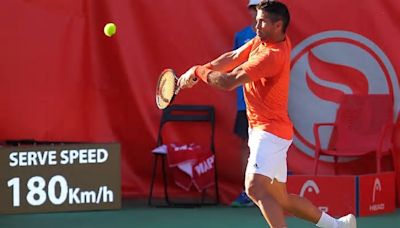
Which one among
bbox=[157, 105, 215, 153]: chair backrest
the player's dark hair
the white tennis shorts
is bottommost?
the white tennis shorts

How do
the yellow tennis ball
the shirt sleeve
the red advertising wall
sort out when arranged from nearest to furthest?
the shirt sleeve, the yellow tennis ball, the red advertising wall

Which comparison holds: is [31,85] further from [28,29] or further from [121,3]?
[121,3]

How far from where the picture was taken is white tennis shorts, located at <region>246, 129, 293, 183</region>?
5.18 meters

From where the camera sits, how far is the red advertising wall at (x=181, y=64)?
7879 mm

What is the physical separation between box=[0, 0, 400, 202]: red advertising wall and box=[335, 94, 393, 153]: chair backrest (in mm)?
142

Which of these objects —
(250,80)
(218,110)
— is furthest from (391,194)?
(250,80)

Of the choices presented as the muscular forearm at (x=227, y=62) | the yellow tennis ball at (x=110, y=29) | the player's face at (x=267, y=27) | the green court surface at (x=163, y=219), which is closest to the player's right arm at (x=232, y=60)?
the muscular forearm at (x=227, y=62)

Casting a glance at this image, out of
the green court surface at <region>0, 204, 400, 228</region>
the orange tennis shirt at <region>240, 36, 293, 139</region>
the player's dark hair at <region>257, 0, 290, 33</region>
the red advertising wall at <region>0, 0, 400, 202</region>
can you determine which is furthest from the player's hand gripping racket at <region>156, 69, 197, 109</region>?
the red advertising wall at <region>0, 0, 400, 202</region>

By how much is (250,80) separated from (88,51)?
312 cm

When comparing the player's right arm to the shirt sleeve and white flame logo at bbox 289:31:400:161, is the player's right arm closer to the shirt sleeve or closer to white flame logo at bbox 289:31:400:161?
the shirt sleeve

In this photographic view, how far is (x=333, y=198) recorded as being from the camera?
7.19 metres

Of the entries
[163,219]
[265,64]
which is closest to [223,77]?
[265,64]

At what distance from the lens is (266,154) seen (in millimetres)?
5188

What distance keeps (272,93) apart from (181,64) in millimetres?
2844
